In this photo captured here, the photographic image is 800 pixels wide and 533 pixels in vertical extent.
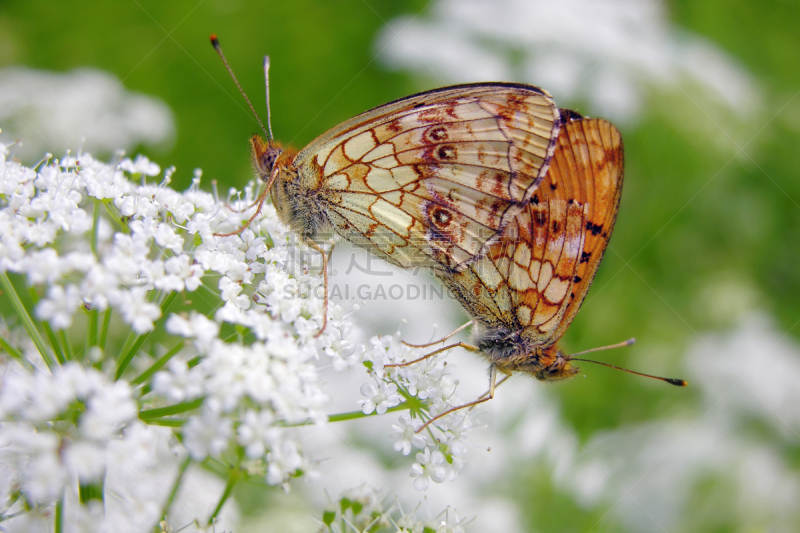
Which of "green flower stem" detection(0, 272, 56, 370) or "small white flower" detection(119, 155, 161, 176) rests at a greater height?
"small white flower" detection(119, 155, 161, 176)

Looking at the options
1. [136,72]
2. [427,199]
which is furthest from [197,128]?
[427,199]

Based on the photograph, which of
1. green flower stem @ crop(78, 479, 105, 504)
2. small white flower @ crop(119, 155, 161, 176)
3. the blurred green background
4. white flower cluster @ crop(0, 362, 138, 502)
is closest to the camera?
white flower cluster @ crop(0, 362, 138, 502)

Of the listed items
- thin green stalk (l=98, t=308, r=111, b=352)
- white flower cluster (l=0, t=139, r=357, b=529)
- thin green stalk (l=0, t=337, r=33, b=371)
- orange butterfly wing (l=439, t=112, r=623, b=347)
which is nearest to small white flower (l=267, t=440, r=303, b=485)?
white flower cluster (l=0, t=139, r=357, b=529)

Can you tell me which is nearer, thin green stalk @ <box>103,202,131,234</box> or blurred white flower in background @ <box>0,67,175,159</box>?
thin green stalk @ <box>103,202,131,234</box>

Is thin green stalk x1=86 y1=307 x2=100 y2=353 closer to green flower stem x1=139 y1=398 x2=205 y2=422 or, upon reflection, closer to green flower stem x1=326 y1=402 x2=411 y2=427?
green flower stem x1=139 y1=398 x2=205 y2=422

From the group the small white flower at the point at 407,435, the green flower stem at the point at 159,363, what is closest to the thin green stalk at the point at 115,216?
the green flower stem at the point at 159,363
